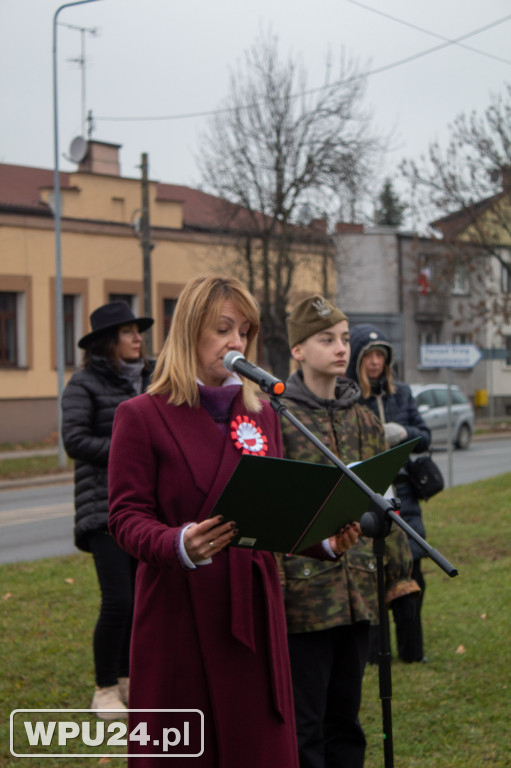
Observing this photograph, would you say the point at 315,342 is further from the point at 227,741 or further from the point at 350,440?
the point at 227,741

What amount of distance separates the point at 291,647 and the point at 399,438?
82.5 inches

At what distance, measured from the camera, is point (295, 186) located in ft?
96.3

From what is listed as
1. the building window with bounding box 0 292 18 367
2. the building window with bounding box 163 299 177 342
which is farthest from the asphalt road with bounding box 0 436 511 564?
the building window with bounding box 163 299 177 342

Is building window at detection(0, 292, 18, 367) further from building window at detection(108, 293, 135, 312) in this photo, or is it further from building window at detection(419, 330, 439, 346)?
building window at detection(419, 330, 439, 346)

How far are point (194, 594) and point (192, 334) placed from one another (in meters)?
0.81

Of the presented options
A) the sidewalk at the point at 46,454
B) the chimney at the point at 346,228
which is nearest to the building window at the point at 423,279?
the chimney at the point at 346,228

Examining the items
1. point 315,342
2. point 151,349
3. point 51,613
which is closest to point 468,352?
point 51,613

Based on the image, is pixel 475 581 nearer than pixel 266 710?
No

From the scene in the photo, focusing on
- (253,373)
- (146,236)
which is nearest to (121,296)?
(146,236)

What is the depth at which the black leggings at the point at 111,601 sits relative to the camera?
4.95 meters

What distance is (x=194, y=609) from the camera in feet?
8.79

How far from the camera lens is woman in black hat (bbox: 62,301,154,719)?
16.2 ft

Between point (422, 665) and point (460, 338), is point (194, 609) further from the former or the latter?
point (460, 338)

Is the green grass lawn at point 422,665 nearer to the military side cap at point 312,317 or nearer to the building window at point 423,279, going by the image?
the military side cap at point 312,317
